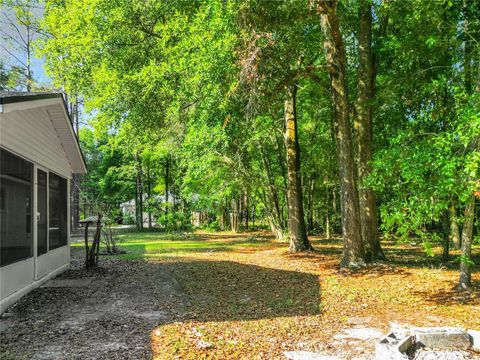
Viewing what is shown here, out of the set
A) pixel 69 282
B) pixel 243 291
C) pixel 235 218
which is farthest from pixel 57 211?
pixel 235 218

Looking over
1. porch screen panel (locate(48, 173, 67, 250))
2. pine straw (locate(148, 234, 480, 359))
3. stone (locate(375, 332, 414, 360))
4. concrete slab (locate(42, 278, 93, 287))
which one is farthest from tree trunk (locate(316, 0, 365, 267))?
porch screen panel (locate(48, 173, 67, 250))

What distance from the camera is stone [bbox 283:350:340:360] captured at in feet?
15.4

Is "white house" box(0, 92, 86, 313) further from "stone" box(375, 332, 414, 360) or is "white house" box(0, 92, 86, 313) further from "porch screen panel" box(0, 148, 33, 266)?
"stone" box(375, 332, 414, 360)

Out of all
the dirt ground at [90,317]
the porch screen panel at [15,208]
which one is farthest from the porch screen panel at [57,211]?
the porch screen panel at [15,208]

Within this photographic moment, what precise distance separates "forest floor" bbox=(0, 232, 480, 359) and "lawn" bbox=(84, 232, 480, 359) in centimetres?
2

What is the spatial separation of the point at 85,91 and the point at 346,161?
969 cm

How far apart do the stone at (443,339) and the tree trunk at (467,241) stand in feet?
8.07

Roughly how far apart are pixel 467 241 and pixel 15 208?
8241 mm

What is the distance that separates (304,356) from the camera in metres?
4.77

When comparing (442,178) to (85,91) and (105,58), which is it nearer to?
(105,58)

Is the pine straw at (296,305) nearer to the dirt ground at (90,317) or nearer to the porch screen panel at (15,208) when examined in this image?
the dirt ground at (90,317)

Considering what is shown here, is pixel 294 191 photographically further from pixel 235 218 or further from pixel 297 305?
pixel 235 218

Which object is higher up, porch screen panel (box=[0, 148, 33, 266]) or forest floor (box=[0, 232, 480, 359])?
porch screen panel (box=[0, 148, 33, 266])

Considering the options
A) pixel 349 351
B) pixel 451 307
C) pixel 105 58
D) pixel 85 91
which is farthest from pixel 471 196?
pixel 85 91
